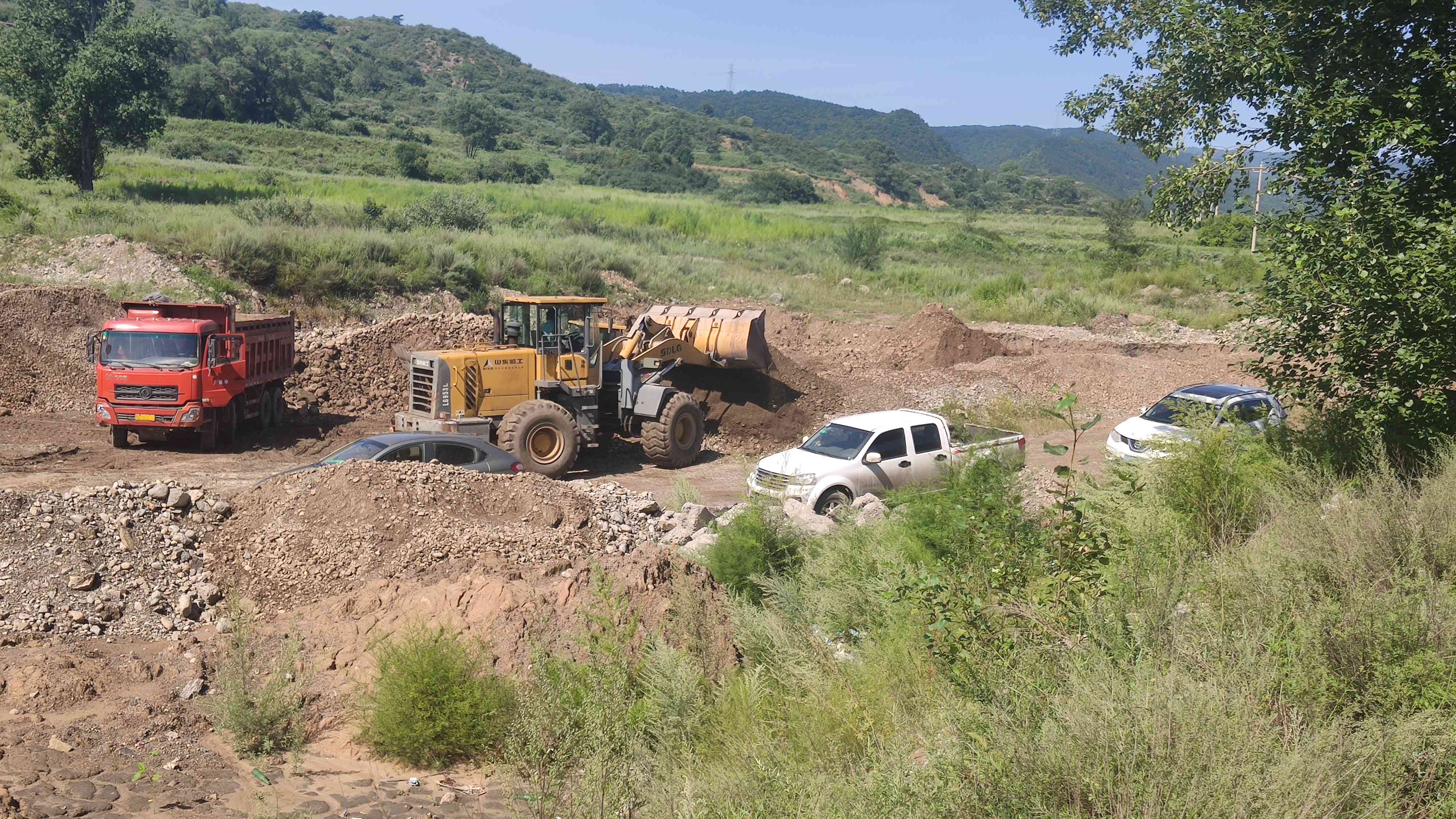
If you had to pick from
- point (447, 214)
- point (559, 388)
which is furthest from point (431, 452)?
point (447, 214)

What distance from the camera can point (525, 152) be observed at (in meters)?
92.6

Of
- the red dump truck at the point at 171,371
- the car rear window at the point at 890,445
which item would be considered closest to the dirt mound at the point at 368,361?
the red dump truck at the point at 171,371

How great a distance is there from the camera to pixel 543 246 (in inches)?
1345

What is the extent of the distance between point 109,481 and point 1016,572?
44.1 feet

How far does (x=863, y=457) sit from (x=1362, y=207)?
6699 mm

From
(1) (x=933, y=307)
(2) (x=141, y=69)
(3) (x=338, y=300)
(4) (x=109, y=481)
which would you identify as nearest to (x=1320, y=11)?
(4) (x=109, y=481)

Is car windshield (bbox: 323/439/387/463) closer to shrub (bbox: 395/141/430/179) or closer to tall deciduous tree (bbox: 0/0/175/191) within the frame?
tall deciduous tree (bbox: 0/0/175/191)

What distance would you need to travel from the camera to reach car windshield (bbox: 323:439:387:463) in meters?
13.7

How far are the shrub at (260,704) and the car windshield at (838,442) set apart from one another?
25.4ft

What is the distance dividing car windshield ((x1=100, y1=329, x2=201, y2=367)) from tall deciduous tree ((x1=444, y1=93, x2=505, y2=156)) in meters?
72.5

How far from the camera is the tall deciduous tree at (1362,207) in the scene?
883 cm

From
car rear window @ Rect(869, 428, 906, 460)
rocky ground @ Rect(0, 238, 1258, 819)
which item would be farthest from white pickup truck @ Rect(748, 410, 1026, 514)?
rocky ground @ Rect(0, 238, 1258, 819)

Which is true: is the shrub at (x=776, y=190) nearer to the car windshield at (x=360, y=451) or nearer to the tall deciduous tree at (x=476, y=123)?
the tall deciduous tree at (x=476, y=123)

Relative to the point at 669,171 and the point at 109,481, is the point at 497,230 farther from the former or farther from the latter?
the point at 669,171
